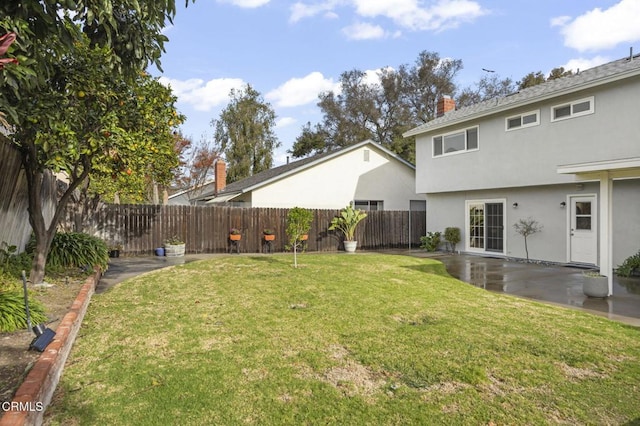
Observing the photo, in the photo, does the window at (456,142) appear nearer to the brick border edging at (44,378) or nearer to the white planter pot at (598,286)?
the white planter pot at (598,286)

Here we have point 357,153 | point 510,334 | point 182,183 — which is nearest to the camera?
point 510,334

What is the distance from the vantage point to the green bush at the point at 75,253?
802 cm

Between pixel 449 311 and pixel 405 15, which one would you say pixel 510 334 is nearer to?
pixel 449 311

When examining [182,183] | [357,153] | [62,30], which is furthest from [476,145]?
[182,183]

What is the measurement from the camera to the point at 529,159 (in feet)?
42.7

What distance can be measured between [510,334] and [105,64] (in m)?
7.11

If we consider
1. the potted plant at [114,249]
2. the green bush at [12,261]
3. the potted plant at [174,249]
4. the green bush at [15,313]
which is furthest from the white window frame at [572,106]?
the potted plant at [114,249]

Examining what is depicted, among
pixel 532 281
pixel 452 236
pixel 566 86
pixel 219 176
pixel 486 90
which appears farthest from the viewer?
pixel 486 90

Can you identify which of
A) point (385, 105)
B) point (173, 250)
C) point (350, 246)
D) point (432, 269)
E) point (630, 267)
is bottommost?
point (432, 269)

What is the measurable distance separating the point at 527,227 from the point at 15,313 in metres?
14.1

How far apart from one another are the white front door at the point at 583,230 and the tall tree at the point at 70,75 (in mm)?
12809

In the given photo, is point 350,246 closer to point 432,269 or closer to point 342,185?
point 342,185

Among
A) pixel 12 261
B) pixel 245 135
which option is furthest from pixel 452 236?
pixel 245 135

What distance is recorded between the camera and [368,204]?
20656 mm
